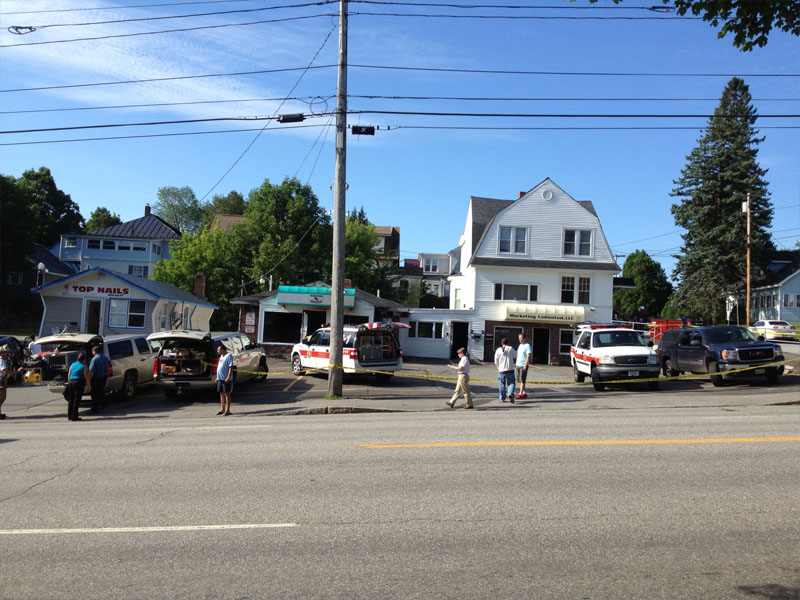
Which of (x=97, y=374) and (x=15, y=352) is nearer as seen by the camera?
(x=97, y=374)

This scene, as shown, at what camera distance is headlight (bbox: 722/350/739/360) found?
20.8 meters

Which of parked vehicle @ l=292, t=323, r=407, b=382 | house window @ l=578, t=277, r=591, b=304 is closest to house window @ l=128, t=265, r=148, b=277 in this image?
house window @ l=578, t=277, r=591, b=304

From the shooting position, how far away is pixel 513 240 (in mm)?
38469

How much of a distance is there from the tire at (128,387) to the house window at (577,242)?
26.0 m

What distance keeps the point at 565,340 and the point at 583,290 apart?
10.3ft

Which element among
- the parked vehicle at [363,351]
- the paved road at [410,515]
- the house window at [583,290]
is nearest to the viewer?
the paved road at [410,515]

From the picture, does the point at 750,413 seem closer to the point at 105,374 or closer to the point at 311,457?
the point at 311,457

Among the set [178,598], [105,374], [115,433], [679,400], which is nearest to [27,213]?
[105,374]

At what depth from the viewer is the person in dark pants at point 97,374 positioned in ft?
57.3

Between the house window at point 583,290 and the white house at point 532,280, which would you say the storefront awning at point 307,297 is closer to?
the white house at point 532,280

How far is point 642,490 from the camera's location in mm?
7539

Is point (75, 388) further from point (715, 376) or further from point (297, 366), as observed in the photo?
point (715, 376)

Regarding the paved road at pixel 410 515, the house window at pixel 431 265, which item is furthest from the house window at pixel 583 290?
the house window at pixel 431 265

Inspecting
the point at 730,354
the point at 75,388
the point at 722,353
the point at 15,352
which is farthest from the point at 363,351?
the point at 15,352
